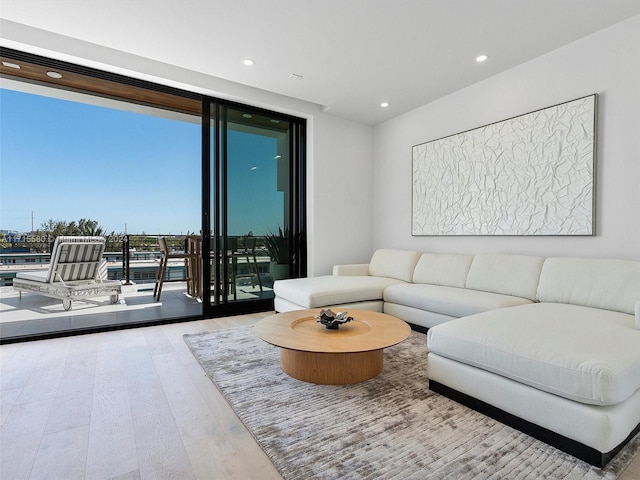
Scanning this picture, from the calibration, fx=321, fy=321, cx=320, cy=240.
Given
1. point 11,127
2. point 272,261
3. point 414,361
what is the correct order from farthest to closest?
point 11,127 < point 272,261 < point 414,361

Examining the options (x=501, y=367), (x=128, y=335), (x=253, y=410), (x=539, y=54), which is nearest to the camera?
(x=501, y=367)

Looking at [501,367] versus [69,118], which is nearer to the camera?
[501,367]

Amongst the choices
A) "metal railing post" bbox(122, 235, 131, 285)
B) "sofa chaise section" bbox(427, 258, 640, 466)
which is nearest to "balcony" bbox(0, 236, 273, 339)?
"metal railing post" bbox(122, 235, 131, 285)

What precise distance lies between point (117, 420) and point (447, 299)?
2.63 m

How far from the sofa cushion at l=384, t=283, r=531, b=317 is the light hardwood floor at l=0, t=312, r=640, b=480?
1391mm

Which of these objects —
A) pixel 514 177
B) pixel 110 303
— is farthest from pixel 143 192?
pixel 514 177

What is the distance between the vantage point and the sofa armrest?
434cm

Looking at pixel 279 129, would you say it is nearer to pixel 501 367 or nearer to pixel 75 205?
pixel 501 367

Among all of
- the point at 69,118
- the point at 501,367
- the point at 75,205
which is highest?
the point at 69,118

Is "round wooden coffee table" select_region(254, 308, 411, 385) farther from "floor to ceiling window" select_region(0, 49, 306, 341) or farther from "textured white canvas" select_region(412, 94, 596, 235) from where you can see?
"floor to ceiling window" select_region(0, 49, 306, 341)

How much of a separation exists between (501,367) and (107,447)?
1985 millimetres

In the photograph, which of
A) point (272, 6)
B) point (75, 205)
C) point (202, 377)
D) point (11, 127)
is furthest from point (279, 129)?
point (11, 127)

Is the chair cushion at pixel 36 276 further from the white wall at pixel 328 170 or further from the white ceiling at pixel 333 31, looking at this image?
the white ceiling at pixel 333 31

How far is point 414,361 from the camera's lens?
2.58 m
